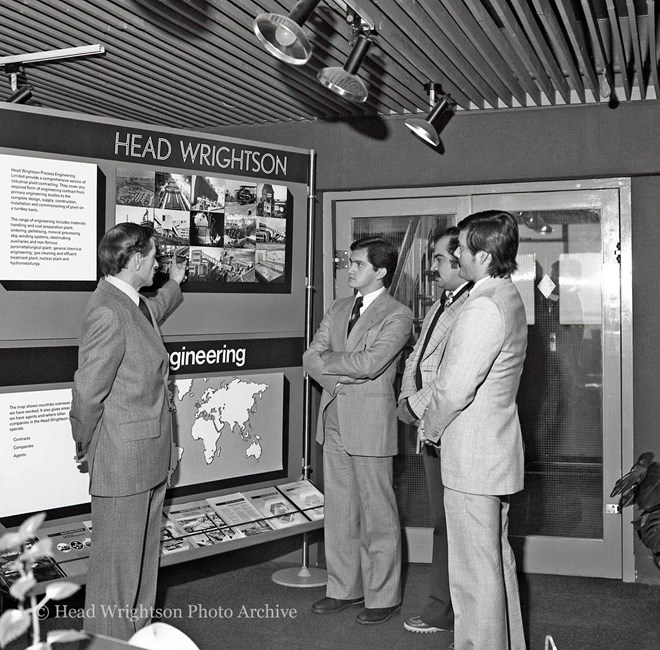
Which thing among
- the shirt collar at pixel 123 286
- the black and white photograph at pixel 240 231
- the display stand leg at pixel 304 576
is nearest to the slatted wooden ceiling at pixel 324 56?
the black and white photograph at pixel 240 231

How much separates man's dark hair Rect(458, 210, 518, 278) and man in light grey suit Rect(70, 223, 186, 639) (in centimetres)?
144

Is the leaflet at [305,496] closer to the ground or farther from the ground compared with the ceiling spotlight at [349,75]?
closer to the ground

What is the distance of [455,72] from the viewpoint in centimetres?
451

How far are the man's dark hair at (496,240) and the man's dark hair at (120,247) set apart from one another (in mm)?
1427

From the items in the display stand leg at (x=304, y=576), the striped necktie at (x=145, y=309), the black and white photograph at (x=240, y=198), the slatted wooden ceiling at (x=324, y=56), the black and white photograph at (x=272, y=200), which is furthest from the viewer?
the display stand leg at (x=304, y=576)

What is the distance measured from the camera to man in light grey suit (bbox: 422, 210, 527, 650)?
3213mm

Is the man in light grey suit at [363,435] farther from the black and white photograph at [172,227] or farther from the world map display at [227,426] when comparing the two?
the black and white photograph at [172,227]

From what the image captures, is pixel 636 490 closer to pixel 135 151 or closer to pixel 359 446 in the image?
pixel 359 446

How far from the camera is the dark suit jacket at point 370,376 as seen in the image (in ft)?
14.1

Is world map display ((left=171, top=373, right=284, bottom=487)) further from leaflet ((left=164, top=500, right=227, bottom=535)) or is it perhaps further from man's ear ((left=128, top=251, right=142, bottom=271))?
man's ear ((left=128, top=251, right=142, bottom=271))

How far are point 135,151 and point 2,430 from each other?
1.60 metres

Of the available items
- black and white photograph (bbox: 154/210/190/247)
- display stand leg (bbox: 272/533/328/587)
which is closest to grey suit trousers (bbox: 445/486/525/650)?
display stand leg (bbox: 272/533/328/587)

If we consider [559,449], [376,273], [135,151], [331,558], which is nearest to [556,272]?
[559,449]

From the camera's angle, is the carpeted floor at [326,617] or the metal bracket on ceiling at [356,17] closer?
the metal bracket on ceiling at [356,17]
